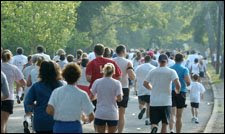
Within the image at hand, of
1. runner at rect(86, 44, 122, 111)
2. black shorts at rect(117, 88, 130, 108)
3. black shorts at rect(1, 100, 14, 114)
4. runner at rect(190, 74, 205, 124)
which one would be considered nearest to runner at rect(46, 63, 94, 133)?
black shorts at rect(1, 100, 14, 114)

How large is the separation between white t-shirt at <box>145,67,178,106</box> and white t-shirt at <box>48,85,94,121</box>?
4.59 m

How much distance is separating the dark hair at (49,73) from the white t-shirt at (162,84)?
4033 millimetres

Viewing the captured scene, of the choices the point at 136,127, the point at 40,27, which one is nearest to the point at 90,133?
the point at 136,127

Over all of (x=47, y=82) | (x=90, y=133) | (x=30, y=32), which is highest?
(x=30, y=32)

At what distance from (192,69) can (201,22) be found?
1399 inches

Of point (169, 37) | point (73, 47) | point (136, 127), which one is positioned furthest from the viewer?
point (169, 37)

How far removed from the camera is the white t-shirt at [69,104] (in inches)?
369

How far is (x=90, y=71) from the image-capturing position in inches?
559

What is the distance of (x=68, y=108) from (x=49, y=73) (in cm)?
94

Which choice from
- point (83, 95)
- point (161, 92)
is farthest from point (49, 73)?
point (161, 92)

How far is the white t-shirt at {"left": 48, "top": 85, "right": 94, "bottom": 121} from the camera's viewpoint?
937cm

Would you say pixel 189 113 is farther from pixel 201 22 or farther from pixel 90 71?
pixel 201 22

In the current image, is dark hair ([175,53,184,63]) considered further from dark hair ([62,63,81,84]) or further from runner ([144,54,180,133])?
dark hair ([62,63,81,84])

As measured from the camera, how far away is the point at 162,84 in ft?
45.5
